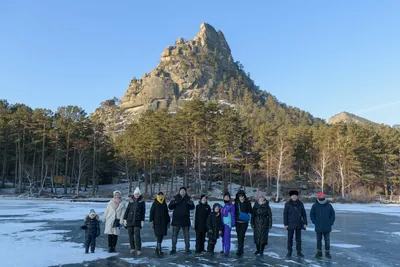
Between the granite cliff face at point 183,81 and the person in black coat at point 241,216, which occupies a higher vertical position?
the granite cliff face at point 183,81

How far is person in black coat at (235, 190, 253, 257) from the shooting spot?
360 inches

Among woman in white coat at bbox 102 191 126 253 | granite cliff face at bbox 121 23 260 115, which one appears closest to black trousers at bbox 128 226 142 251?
woman in white coat at bbox 102 191 126 253

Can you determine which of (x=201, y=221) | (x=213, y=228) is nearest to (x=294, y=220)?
(x=213, y=228)

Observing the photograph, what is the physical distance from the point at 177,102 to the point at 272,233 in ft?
423

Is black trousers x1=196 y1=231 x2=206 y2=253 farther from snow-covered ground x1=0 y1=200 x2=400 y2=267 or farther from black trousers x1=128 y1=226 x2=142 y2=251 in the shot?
black trousers x1=128 y1=226 x2=142 y2=251

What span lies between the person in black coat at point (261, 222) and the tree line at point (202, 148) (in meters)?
33.6

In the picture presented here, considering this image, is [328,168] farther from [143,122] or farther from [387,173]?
[143,122]

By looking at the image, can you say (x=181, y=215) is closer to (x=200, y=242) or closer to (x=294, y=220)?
(x=200, y=242)

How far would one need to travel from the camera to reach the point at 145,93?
145000 mm

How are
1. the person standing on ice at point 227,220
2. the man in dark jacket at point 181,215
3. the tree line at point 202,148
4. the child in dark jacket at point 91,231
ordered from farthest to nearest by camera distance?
the tree line at point 202,148 → the man in dark jacket at point 181,215 → the person standing on ice at point 227,220 → the child in dark jacket at point 91,231

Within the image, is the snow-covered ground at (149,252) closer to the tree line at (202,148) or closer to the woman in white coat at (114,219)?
the woman in white coat at (114,219)

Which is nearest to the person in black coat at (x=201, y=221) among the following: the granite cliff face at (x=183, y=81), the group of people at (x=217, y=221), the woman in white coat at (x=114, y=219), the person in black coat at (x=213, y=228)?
the group of people at (x=217, y=221)

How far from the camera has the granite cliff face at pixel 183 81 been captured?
144 m

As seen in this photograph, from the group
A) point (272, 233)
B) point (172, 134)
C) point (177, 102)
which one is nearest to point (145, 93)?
point (177, 102)
